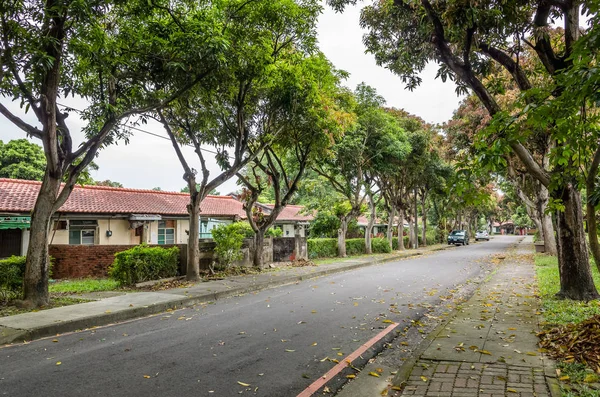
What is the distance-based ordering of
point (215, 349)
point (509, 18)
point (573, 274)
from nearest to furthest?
point (215, 349)
point (509, 18)
point (573, 274)

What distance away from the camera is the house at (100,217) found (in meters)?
17.4

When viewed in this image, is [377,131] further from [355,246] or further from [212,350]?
[212,350]

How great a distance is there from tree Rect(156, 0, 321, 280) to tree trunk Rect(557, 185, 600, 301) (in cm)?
844

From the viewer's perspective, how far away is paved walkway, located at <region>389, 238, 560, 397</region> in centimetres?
423

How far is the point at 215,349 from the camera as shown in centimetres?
595

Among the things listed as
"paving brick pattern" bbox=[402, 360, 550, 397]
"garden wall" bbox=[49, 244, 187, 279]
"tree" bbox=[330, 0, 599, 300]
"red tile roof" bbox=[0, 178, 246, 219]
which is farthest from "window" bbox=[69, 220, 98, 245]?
"paving brick pattern" bbox=[402, 360, 550, 397]

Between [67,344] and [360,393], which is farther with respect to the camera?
[67,344]

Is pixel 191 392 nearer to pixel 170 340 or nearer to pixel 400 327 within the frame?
pixel 170 340

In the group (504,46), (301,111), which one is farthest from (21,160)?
(504,46)

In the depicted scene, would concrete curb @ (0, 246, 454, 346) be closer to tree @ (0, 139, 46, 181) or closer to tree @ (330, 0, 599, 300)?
tree @ (330, 0, 599, 300)

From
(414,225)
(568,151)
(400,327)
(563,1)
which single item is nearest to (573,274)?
(400,327)

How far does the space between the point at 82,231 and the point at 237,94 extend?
11662 mm

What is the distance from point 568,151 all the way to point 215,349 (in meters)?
5.37

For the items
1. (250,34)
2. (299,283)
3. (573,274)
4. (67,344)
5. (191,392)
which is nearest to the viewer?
(191,392)
